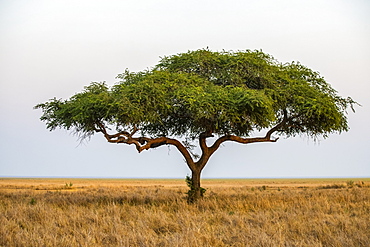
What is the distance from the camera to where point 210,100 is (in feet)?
59.2

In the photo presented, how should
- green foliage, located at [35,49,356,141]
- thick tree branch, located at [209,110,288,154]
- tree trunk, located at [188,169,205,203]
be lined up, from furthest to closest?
thick tree branch, located at [209,110,288,154] → tree trunk, located at [188,169,205,203] → green foliage, located at [35,49,356,141]

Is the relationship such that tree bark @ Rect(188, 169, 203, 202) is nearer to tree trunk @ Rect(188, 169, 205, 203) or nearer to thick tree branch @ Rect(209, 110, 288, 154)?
tree trunk @ Rect(188, 169, 205, 203)

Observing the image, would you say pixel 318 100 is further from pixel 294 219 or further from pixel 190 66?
pixel 294 219

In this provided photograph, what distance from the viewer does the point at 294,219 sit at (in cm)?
1377

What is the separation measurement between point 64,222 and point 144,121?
6.85 metres

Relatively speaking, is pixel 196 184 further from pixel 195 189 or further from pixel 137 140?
pixel 137 140

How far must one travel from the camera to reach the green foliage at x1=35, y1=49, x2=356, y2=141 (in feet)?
59.5

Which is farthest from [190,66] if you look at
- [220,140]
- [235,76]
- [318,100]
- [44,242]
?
[44,242]

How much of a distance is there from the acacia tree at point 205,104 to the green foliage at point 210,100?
0.04 metres

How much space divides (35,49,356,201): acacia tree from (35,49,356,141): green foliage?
4cm

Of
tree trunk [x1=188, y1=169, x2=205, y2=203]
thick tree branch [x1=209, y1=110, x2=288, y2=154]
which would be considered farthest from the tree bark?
thick tree branch [x1=209, y1=110, x2=288, y2=154]

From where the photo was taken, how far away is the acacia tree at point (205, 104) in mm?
18188

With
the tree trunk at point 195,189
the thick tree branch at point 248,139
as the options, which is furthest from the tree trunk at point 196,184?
the thick tree branch at point 248,139

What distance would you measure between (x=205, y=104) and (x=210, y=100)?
0.29m
